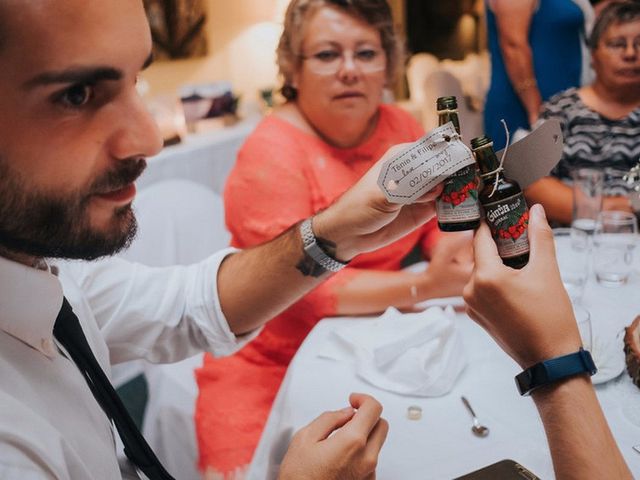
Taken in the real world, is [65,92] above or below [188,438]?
above

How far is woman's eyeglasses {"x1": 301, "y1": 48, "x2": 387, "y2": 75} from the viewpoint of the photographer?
1985mm

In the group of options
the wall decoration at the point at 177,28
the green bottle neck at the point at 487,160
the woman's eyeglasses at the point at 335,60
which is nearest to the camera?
the green bottle neck at the point at 487,160

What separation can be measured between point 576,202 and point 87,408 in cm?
→ 176

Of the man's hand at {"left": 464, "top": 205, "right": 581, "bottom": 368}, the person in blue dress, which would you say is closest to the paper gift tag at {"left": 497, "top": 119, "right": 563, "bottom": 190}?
the man's hand at {"left": 464, "top": 205, "right": 581, "bottom": 368}

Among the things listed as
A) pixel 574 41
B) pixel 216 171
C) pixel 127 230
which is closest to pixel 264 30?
pixel 216 171

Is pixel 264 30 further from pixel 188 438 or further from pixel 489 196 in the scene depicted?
pixel 489 196

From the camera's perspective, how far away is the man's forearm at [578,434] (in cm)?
79

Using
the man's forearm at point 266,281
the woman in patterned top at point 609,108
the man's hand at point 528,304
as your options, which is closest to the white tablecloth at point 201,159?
the woman in patterned top at point 609,108

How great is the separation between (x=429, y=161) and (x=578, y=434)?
49 centimetres

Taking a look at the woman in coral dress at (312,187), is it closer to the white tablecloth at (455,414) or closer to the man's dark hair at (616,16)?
the white tablecloth at (455,414)

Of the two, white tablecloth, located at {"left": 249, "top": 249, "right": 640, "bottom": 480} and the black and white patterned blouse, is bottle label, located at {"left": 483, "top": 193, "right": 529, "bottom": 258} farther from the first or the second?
the black and white patterned blouse

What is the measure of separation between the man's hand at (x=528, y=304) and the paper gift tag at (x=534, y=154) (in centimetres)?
22

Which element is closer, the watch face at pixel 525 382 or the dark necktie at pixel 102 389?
the watch face at pixel 525 382

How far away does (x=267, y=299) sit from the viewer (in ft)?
4.63
